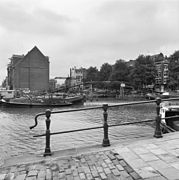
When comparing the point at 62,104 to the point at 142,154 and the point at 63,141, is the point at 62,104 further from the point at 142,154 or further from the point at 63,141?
the point at 142,154

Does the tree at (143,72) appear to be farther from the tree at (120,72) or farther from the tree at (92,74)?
the tree at (92,74)

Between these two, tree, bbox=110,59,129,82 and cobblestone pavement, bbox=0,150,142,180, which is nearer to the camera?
cobblestone pavement, bbox=0,150,142,180

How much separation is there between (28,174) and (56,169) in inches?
18.7

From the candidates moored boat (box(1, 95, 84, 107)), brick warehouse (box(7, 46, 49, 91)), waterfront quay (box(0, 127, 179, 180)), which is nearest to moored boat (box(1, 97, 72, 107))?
moored boat (box(1, 95, 84, 107))

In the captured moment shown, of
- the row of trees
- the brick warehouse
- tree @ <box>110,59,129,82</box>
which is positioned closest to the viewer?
the row of trees

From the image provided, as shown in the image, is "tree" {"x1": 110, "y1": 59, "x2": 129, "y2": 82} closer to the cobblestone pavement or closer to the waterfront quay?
the waterfront quay

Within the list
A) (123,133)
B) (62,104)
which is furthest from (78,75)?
(123,133)

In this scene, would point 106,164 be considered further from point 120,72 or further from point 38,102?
point 120,72

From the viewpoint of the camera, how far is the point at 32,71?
222 ft

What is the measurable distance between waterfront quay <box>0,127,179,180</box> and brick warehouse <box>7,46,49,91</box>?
2580 inches

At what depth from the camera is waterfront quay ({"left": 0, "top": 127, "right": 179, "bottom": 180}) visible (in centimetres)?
310

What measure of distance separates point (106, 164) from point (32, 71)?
222 feet

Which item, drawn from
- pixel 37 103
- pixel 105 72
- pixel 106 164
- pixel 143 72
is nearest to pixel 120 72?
pixel 143 72

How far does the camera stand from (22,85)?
66188 millimetres
